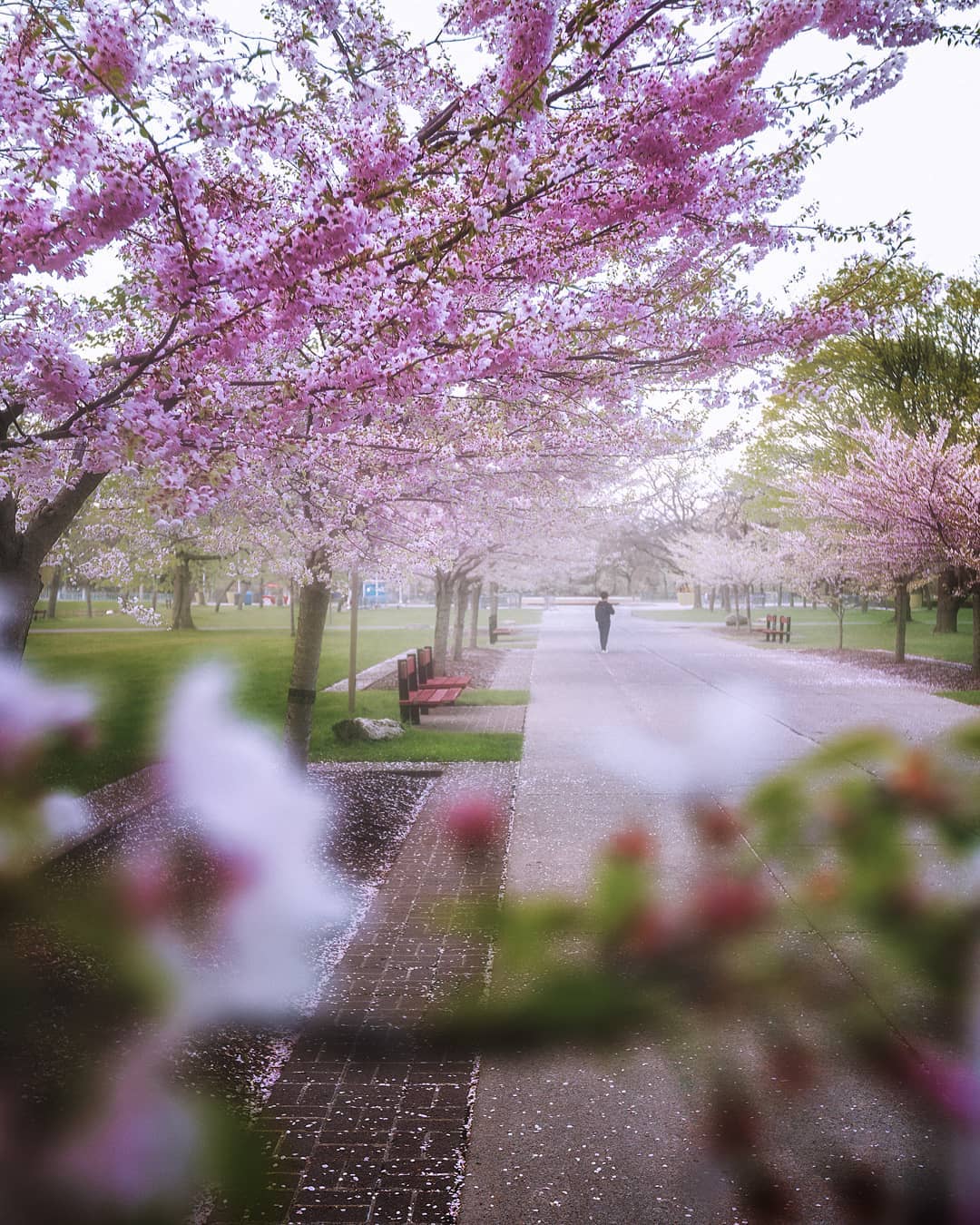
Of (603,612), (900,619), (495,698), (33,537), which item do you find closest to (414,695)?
(495,698)

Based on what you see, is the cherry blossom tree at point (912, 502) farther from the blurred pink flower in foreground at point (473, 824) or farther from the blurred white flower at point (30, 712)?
the blurred white flower at point (30, 712)

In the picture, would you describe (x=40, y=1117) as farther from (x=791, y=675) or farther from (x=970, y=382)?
(x=970, y=382)

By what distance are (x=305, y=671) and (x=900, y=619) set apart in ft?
65.5

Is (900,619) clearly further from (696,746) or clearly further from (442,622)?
(696,746)

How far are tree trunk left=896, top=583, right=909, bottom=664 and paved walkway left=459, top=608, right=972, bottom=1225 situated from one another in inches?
223

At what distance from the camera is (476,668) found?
23922 millimetres

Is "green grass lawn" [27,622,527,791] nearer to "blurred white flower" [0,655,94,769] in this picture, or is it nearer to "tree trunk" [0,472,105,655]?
"blurred white flower" [0,655,94,769]

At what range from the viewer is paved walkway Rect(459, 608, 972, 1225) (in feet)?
2.77

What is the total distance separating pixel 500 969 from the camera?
67cm

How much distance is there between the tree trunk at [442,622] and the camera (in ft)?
67.2

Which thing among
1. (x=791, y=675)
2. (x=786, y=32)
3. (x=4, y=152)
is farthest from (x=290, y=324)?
(x=791, y=675)

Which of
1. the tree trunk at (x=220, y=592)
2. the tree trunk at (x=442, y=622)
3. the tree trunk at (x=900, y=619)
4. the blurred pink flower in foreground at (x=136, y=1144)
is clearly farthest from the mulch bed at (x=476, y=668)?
the tree trunk at (x=220, y=592)

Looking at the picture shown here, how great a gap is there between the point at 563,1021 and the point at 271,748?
76 cm

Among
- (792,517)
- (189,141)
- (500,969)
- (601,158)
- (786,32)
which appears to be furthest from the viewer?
(792,517)
